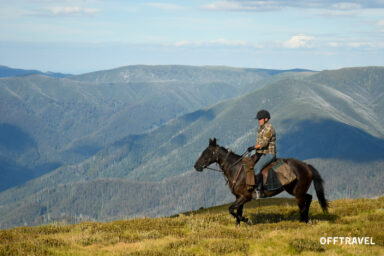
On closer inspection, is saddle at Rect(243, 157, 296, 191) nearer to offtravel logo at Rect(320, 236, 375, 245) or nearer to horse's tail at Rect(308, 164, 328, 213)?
horse's tail at Rect(308, 164, 328, 213)

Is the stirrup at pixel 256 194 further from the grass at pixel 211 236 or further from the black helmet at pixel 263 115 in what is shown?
the black helmet at pixel 263 115

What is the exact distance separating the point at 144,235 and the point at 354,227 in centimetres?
949

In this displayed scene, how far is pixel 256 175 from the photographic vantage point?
2217cm

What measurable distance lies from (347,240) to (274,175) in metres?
5.08

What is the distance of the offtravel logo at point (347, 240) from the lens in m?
17.7

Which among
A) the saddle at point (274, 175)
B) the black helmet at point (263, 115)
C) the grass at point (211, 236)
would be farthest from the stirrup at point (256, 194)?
the black helmet at point (263, 115)

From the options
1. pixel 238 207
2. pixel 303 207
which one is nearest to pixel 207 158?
pixel 238 207

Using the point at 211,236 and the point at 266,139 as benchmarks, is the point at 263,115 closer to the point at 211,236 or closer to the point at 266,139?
the point at 266,139

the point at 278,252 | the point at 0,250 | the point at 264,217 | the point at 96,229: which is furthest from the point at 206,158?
the point at 0,250

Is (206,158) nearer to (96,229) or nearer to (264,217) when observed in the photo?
(264,217)

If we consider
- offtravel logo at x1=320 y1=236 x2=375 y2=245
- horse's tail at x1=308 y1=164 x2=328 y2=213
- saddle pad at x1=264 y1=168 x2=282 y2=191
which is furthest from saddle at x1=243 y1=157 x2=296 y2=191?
offtravel logo at x1=320 y1=236 x2=375 y2=245

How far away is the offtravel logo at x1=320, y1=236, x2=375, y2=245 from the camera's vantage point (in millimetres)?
17688

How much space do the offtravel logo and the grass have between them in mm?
249

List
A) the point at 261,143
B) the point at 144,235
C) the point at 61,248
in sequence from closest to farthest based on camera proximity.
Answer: the point at 61,248
the point at 144,235
the point at 261,143
